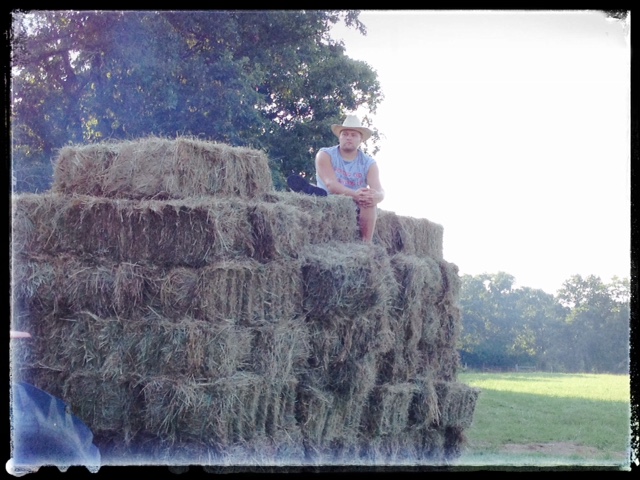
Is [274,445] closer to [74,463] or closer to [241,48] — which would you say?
[74,463]

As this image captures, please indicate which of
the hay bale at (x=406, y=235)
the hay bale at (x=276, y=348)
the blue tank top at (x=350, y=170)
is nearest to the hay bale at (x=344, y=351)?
the hay bale at (x=276, y=348)

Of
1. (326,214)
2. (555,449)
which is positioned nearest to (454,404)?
(555,449)

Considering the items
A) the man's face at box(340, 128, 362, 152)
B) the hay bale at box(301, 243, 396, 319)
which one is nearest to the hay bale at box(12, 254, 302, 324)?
the hay bale at box(301, 243, 396, 319)

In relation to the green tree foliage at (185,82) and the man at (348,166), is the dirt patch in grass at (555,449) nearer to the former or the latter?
the man at (348,166)

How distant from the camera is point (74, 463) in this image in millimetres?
5242

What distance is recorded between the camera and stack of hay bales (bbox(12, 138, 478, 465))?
5.77m

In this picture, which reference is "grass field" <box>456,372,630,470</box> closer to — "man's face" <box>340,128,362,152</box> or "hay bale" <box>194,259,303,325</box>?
"hay bale" <box>194,259,303,325</box>

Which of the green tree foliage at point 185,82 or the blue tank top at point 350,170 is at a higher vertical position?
the green tree foliage at point 185,82

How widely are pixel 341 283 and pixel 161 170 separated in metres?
1.65

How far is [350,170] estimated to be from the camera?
8.35m

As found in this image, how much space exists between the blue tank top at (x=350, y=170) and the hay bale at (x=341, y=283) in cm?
170

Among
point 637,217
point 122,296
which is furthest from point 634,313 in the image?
point 122,296

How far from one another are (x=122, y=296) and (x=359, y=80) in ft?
40.2

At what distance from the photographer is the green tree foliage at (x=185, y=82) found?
→ 46.1 feet
